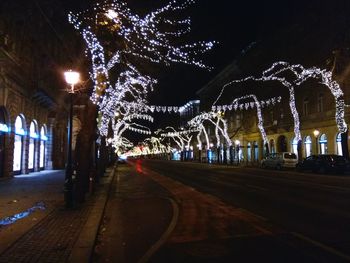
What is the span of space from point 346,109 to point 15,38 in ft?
89.2

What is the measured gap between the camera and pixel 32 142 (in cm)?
3319

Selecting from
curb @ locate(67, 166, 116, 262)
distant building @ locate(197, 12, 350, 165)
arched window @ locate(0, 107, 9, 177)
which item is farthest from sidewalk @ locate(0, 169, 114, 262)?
distant building @ locate(197, 12, 350, 165)

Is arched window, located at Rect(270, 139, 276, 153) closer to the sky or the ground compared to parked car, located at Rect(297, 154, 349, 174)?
closer to the sky

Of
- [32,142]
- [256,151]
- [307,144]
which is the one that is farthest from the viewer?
[256,151]

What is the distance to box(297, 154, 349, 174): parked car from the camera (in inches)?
1283

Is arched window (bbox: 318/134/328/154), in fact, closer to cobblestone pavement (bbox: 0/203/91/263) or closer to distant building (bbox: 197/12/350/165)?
distant building (bbox: 197/12/350/165)

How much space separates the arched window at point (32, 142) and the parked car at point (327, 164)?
22.2 m

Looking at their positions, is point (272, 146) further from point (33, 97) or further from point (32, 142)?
point (33, 97)

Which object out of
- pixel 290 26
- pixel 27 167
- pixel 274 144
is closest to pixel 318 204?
pixel 27 167

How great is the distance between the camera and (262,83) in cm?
5434

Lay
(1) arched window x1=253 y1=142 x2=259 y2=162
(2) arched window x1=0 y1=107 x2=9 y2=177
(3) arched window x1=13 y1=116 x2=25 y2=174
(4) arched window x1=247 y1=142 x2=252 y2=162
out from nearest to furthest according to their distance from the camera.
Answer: (2) arched window x1=0 y1=107 x2=9 y2=177, (3) arched window x1=13 y1=116 x2=25 y2=174, (1) arched window x1=253 y1=142 x2=259 y2=162, (4) arched window x1=247 y1=142 x2=252 y2=162

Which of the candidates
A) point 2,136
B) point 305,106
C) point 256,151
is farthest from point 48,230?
point 256,151

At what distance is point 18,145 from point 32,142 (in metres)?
4.03

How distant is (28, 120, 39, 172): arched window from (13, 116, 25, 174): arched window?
218 cm
